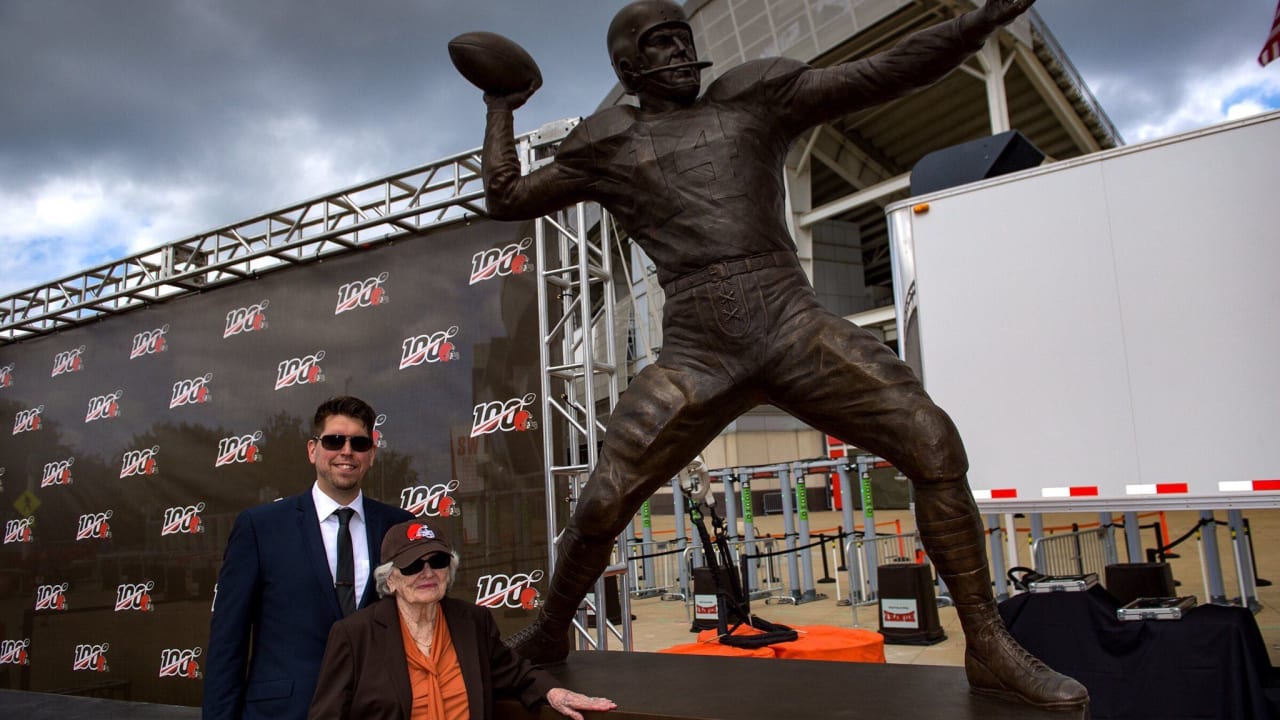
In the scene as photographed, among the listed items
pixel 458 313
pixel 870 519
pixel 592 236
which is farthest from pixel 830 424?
pixel 592 236

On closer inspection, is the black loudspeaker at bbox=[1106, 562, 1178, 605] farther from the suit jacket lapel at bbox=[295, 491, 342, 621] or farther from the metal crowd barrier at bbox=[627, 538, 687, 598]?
the metal crowd barrier at bbox=[627, 538, 687, 598]

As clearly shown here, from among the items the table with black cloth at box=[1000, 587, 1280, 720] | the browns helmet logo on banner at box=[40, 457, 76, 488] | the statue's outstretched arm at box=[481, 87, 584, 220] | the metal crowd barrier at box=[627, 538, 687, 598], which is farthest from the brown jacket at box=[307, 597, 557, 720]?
the metal crowd barrier at box=[627, 538, 687, 598]

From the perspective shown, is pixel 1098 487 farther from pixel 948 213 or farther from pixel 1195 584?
pixel 1195 584

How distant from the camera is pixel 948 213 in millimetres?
5656

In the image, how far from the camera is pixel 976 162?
591 cm

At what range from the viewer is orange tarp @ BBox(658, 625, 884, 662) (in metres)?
4.33

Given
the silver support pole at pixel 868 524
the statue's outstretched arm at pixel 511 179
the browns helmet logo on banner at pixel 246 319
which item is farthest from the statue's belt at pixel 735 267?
the silver support pole at pixel 868 524

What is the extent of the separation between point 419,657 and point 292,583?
1.58 feet

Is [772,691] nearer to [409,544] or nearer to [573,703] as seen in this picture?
[573,703]

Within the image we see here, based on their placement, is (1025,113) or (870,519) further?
(1025,113)

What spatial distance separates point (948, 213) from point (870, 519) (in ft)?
18.0

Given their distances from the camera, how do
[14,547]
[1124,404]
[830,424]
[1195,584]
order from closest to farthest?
[830,424] → [1124,404] → [14,547] → [1195,584]

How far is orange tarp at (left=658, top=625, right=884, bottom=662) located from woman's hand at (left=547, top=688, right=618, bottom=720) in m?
1.94

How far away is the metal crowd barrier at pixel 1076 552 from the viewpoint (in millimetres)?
8148
